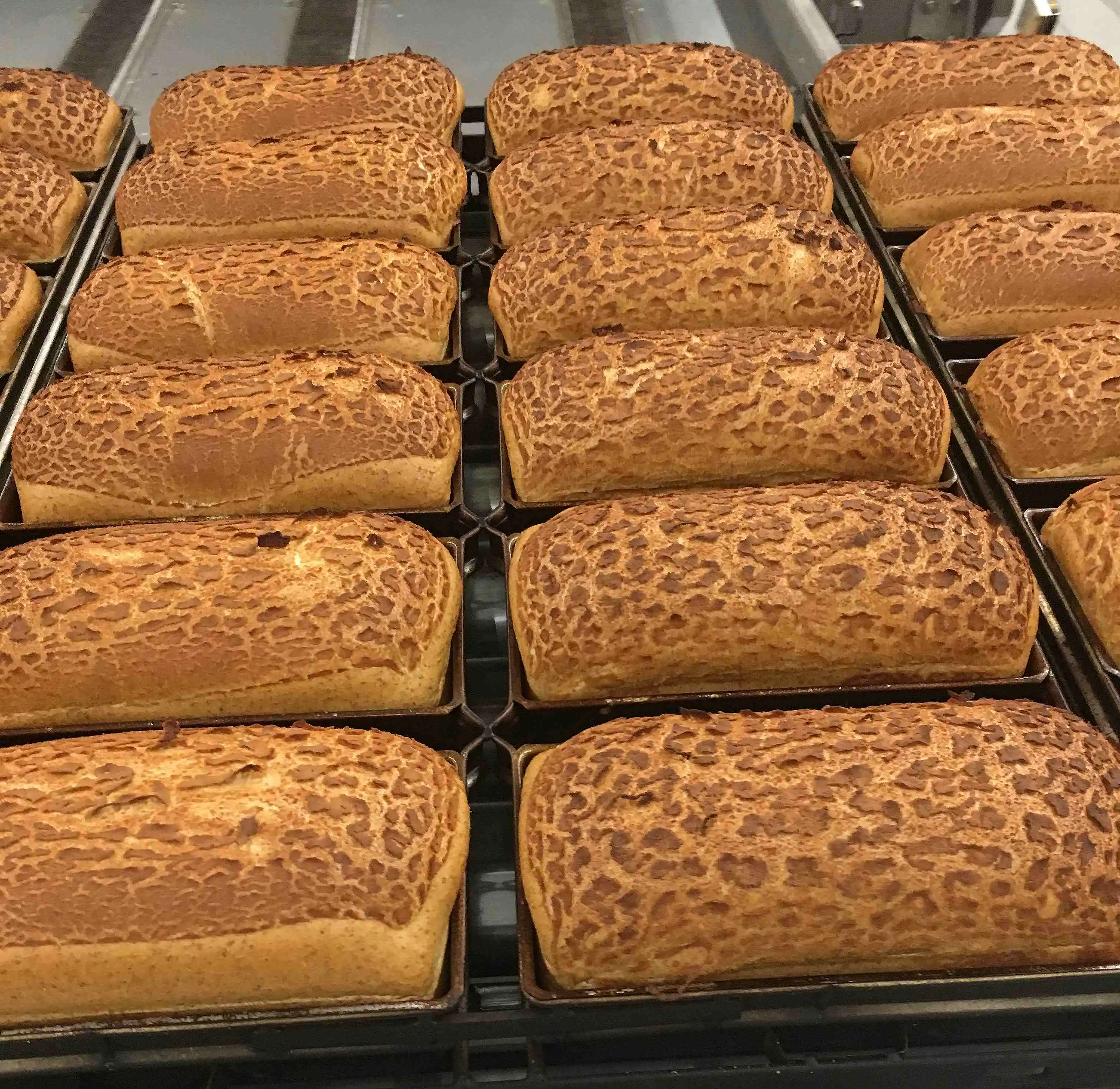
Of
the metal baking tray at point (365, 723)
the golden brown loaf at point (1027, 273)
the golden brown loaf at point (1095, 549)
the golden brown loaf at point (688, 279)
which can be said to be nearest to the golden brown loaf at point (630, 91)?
the golden brown loaf at point (688, 279)

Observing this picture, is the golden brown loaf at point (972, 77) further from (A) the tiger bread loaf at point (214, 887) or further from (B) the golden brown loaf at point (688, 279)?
(A) the tiger bread loaf at point (214, 887)

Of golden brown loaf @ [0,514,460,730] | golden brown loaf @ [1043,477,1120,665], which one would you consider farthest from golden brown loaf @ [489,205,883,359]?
golden brown loaf @ [0,514,460,730]

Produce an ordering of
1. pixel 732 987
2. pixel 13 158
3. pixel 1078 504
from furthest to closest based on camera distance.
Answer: pixel 13 158
pixel 1078 504
pixel 732 987

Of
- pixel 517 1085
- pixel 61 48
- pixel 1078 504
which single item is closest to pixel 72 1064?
pixel 517 1085

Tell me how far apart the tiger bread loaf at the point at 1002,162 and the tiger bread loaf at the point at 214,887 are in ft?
6.87

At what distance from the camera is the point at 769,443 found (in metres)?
1.91

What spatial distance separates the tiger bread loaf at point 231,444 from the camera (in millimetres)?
1863

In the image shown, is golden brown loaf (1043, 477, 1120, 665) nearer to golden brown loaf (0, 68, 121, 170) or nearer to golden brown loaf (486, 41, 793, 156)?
golden brown loaf (486, 41, 793, 156)

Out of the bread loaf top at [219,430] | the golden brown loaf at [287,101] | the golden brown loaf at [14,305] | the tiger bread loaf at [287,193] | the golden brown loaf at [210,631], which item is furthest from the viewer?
the golden brown loaf at [287,101]

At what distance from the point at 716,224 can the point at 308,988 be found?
5.73 ft

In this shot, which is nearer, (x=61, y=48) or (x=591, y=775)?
(x=591, y=775)

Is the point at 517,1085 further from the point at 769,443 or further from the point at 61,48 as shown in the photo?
the point at 61,48

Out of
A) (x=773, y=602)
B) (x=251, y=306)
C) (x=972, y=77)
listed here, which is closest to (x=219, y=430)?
(x=251, y=306)

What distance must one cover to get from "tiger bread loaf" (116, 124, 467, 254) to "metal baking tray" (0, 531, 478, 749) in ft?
4.26
